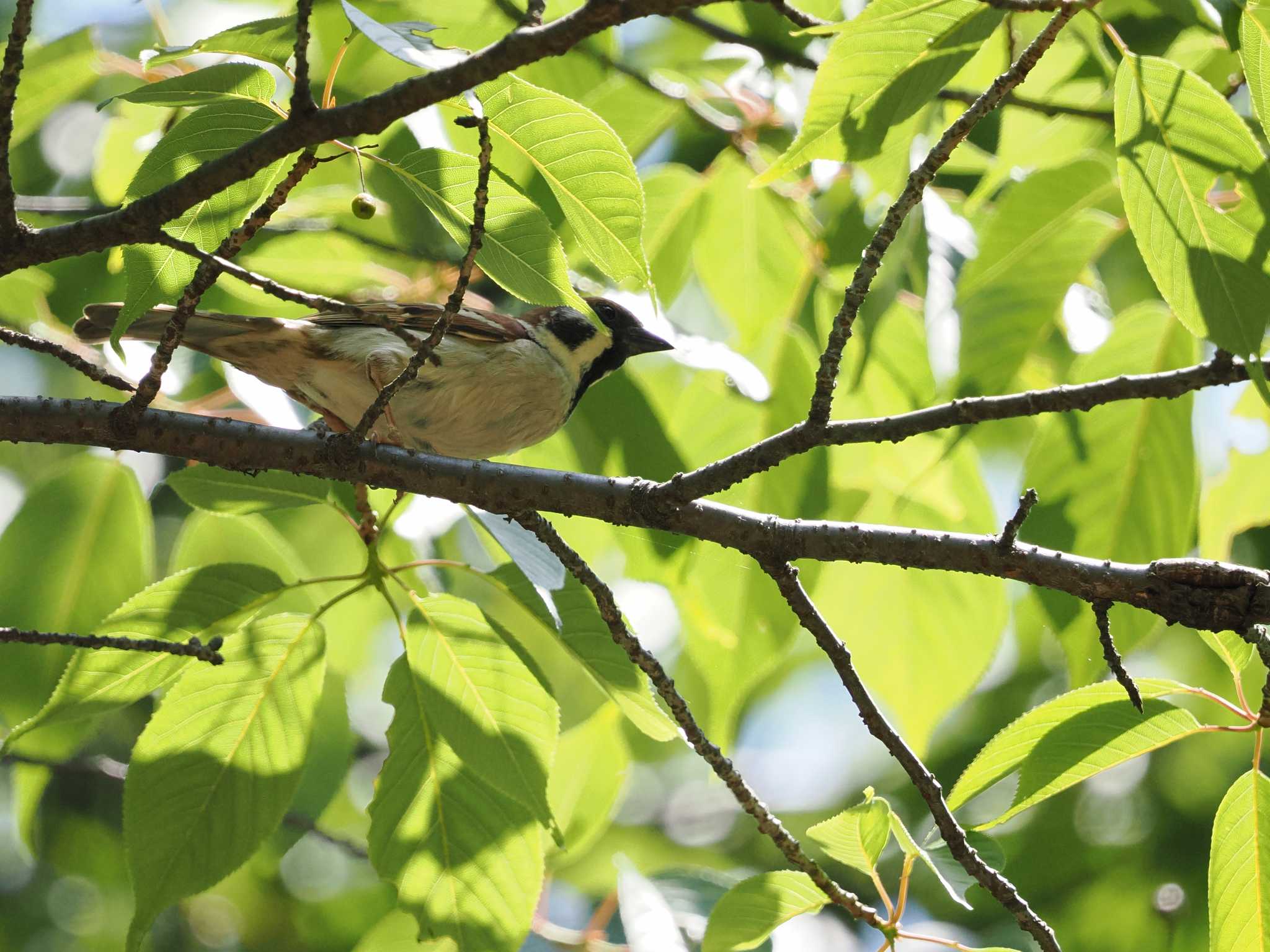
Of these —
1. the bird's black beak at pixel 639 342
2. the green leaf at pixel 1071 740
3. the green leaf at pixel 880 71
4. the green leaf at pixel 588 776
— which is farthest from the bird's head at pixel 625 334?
the green leaf at pixel 1071 740

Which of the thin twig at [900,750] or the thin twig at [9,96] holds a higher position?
the thin twig at [9,96]

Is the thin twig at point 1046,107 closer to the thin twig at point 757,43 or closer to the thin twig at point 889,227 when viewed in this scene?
the thin twig at point 757,43

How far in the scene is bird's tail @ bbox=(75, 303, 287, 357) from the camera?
344cm

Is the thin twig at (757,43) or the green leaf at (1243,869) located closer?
the green leaf at (1243,869)

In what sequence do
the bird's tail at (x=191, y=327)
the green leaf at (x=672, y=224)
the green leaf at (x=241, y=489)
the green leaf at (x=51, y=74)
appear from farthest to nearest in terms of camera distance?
1. the green leaf at (x=672, y=224)
2. the green leaf at (x=51, y=74)
3. the bird's tail at (x=191, y=327)
4. the green leaf at (x=241, y=489)

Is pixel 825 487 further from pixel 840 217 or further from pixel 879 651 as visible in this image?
pixel 840 217

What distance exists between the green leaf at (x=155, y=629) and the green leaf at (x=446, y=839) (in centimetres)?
42

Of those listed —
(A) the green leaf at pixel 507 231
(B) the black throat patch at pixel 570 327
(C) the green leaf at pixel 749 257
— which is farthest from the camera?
(B) the black throat patch at pixel 570 327

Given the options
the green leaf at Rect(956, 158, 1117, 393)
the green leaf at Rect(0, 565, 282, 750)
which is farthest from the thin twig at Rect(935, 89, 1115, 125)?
the green leaf at Rect(0, 565, 282, 750)

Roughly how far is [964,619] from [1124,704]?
125 centimetres

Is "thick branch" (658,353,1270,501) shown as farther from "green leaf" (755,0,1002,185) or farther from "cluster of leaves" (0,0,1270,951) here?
"green leaf" (755,0,1002,185)

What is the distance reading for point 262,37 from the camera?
202 cm

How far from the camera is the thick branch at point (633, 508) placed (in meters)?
1.95

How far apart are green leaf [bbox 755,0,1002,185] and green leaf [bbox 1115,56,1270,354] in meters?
0.32
